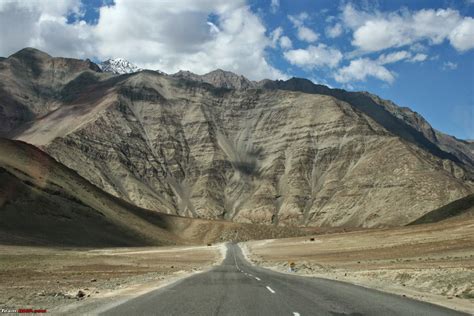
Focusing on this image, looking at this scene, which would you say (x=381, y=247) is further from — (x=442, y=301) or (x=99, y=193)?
(x=99, y=193)

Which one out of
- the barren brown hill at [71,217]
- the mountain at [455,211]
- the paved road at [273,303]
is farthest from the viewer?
the mountain at [455,211]

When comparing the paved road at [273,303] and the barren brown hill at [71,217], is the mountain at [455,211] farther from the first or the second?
the paved road at [273,303]

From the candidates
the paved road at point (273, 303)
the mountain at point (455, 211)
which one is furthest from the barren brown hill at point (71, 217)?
the paved road at point (273, 303)

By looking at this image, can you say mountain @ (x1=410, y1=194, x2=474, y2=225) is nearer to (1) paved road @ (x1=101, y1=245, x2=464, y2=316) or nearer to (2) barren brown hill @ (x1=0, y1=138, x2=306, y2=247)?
(2) barren brown hill @ (x1=0, y1=138, x2=306, y2=247)

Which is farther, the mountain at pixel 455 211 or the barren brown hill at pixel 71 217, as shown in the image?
the mountain at pixel 455 211

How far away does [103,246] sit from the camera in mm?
111000

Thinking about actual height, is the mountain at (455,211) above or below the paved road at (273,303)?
above

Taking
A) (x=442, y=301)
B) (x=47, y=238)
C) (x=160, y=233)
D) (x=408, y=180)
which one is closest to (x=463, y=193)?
(x=408, y=180)

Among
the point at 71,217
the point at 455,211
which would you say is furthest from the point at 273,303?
the point at 455,211

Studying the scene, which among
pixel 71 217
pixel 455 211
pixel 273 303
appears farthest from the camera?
pixel 455 211

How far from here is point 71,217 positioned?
376 ft

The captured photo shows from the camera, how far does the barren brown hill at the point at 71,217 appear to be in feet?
332

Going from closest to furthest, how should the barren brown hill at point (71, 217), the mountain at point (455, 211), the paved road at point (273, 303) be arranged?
the paved road at point (273, 303), the barren brown hill at point (71, 217), the mountain at point (455, 211)

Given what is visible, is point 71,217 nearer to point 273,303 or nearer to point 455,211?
point 455,211
